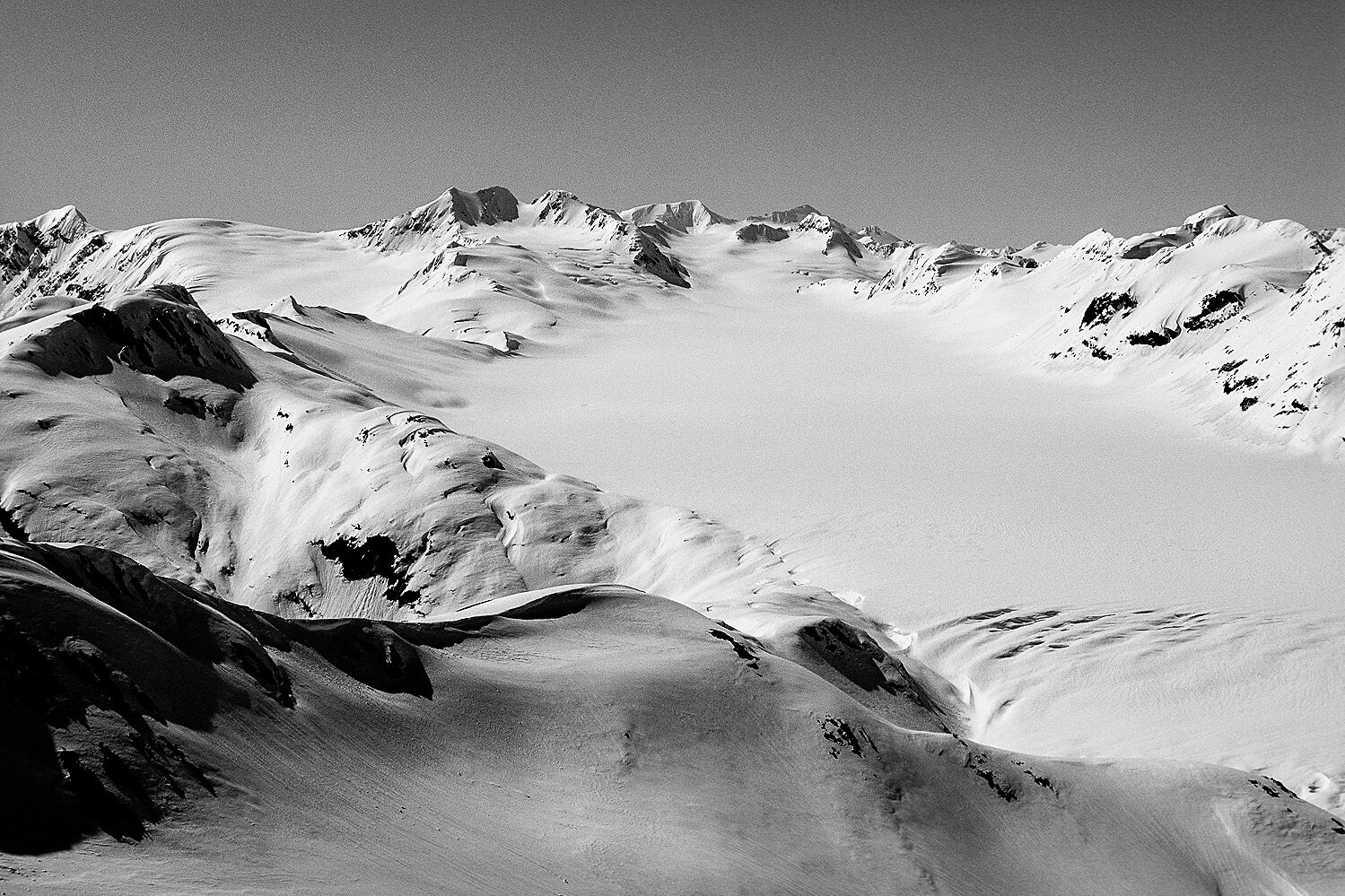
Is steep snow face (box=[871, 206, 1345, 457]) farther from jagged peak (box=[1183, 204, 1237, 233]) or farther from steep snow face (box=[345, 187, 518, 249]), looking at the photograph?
steep snow face (box=[345, 187, 518, 249])

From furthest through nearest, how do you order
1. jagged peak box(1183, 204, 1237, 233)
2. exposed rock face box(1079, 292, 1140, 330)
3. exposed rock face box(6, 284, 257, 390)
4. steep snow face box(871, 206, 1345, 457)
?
1. jagged peak box(1183, 204, 1237, 233)
2. exposed rock face box(1079, 292, 1140, 330)
3. steep snow face box(871, 206, 1345, 457)
4. exposed rock face box(6, 284, 257, 390)

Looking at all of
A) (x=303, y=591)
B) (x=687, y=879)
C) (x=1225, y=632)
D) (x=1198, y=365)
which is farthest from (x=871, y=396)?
(x=687, y=879)

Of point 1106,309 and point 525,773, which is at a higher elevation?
point 525,773

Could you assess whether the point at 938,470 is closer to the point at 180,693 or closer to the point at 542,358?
the point at 180,693

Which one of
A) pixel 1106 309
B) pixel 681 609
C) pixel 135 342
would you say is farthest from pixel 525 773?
pixel 1106 309

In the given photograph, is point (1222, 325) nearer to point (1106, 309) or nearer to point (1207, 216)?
point (1106, 309)

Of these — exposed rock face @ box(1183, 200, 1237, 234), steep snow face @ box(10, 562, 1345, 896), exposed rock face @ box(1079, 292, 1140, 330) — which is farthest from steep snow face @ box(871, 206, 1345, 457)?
steep snow face @ box(10, 562, 1345, 896)

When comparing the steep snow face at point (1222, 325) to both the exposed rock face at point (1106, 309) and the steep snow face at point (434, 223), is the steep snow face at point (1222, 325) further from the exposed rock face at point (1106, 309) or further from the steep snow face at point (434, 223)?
the steep snow face at point (434, 223)

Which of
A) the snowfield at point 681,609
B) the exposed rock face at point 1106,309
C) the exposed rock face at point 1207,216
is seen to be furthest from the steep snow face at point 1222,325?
the exposed rock face at point 1207,216
